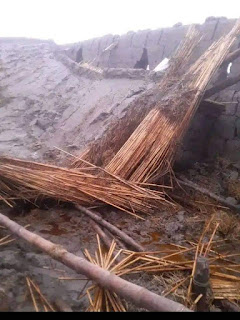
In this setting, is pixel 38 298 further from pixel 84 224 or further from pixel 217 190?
pixel 217 190

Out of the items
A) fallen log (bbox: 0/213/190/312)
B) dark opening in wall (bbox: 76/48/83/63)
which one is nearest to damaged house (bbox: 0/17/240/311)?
fallen log (bbox: 0/213/190/312)

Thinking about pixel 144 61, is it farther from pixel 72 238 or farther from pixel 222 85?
pixel 72 238

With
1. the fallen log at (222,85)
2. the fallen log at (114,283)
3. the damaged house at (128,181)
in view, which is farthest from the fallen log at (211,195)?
the fallen log at (114,283)

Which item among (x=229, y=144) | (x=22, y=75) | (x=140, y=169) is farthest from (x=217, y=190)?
(x=22, y=75)

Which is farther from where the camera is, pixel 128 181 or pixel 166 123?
pixel 166 123

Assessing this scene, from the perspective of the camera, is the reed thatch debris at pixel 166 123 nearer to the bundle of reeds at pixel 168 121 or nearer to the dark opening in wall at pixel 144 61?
the bundle of reeds at pixel 168 121

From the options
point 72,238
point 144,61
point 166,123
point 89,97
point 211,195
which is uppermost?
point 144,61

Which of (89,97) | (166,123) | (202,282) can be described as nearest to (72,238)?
(202,282)

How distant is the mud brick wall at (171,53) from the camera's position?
16.9 ft

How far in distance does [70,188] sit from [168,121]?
6.05 ft

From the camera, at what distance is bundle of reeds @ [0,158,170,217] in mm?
3334

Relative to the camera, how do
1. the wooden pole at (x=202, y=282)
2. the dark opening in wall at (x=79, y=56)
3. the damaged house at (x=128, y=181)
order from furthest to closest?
the dark opening in wall at (x=79, y=56) < the damaged house at (x=128, y=181) < the wooden pole at (x=202, y=282)

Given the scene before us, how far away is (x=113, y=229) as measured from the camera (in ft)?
9.68

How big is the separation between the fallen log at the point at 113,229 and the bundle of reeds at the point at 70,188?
0.57ft
